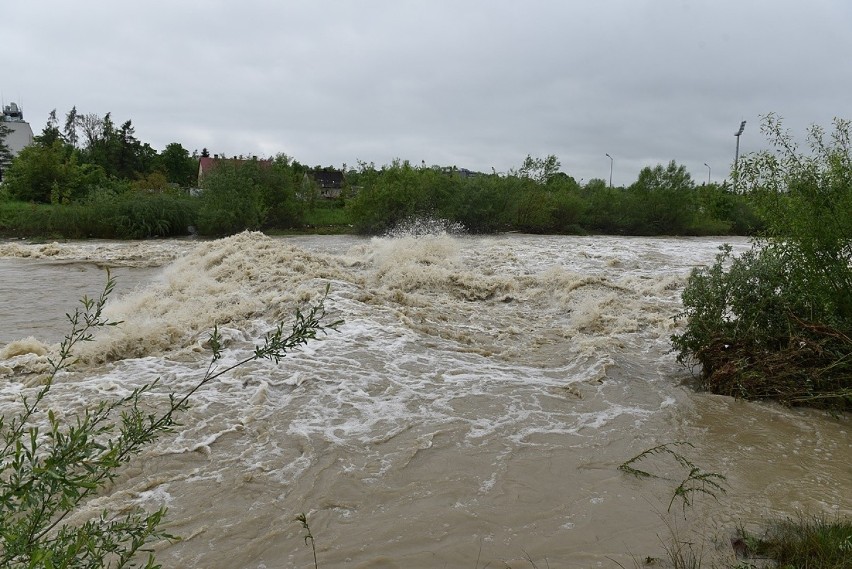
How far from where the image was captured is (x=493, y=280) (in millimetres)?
13492

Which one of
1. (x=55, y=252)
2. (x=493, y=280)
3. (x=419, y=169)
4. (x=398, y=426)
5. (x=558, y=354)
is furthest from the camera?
(x=419, y=169)

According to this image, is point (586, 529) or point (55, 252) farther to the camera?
point (55, 252)

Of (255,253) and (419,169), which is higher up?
(419,169)

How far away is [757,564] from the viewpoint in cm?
348

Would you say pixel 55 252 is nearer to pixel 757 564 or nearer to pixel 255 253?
pixel 255 253

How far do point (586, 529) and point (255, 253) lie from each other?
39.2ft

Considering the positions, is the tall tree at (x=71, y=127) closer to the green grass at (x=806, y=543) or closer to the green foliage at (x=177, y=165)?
the green foliage at (x=177, y=165)

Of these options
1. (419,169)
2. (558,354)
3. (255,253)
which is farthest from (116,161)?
(558,354)

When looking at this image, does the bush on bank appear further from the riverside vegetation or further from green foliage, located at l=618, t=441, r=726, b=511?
the riverside vegetation

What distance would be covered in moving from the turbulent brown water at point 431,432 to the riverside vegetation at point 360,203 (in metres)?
16.9

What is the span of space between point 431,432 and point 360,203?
25.2 metres

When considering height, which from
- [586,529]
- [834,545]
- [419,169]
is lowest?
[586,529]

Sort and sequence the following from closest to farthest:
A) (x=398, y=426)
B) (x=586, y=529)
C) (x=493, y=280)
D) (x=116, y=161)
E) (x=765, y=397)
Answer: (x=586, y=529) < (x=398, y=426) < (x=765, y=397) < (x=493, y=280) < (x=116, y=161)

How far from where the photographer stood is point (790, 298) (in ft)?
21.5
